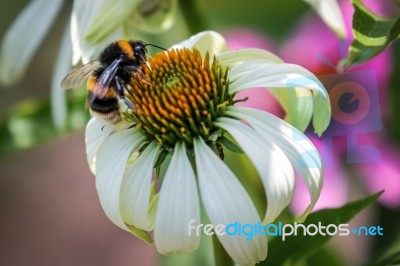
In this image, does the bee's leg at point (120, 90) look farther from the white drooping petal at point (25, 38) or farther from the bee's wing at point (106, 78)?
the white drooping petal at point (25, 38)

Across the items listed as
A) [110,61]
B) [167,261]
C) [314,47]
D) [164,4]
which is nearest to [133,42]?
[110,61]

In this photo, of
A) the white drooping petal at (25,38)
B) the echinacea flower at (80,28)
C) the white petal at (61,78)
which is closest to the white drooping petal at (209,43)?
the echinacea flower at (80,28)

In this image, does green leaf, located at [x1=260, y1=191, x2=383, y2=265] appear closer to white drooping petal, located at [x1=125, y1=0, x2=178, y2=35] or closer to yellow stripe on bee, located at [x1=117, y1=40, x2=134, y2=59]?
yellow stripe on bee, located at [x1=117, y1=40, x2=134, y2=59]

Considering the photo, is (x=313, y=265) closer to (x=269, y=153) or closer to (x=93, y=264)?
(x=269, y=153)

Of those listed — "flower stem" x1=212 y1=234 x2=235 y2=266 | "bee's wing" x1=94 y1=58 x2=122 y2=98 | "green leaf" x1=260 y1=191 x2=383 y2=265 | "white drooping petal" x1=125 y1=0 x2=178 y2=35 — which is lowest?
"green leaf" x1=260 y1=191 x2=383 y2=265

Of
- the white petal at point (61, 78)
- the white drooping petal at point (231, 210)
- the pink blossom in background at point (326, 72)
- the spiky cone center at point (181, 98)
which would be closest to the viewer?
the white drooping petal at point (231, 210)

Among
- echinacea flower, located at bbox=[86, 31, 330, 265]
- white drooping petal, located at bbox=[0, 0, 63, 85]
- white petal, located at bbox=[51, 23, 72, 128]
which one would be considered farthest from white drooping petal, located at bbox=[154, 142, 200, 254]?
white drooping petal, located at bbox=[0, 0, 63, 85]
